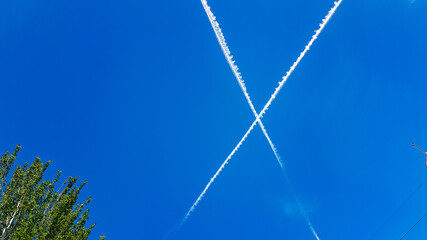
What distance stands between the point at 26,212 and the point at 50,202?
80.6 inches

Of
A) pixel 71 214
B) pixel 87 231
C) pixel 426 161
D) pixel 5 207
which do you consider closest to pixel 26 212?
pixel 5 207

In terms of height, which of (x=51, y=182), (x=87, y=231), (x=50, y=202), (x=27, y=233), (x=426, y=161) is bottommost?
(x=27, y=233)

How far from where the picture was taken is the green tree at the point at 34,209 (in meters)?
20.6

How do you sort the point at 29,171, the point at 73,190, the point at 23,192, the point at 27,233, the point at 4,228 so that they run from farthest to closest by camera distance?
the point at 73,190
the point at 29,171
the point at 23,192
the point at 4,228
the point at 27,233

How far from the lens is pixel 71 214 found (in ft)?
75.3

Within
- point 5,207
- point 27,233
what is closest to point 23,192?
point 5,207

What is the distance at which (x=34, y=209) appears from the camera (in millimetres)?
21719

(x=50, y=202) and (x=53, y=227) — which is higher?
(x=50, y=202)

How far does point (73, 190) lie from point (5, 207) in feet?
19.2

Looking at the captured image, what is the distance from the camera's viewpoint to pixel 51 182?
2388 cm

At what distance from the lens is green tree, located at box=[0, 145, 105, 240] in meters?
20.6

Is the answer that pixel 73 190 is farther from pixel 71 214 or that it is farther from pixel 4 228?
pixel 4 228

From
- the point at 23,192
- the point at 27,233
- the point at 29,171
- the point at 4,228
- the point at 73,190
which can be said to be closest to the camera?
the point at 27,233

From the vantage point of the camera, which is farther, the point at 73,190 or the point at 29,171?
the point at 73,190
